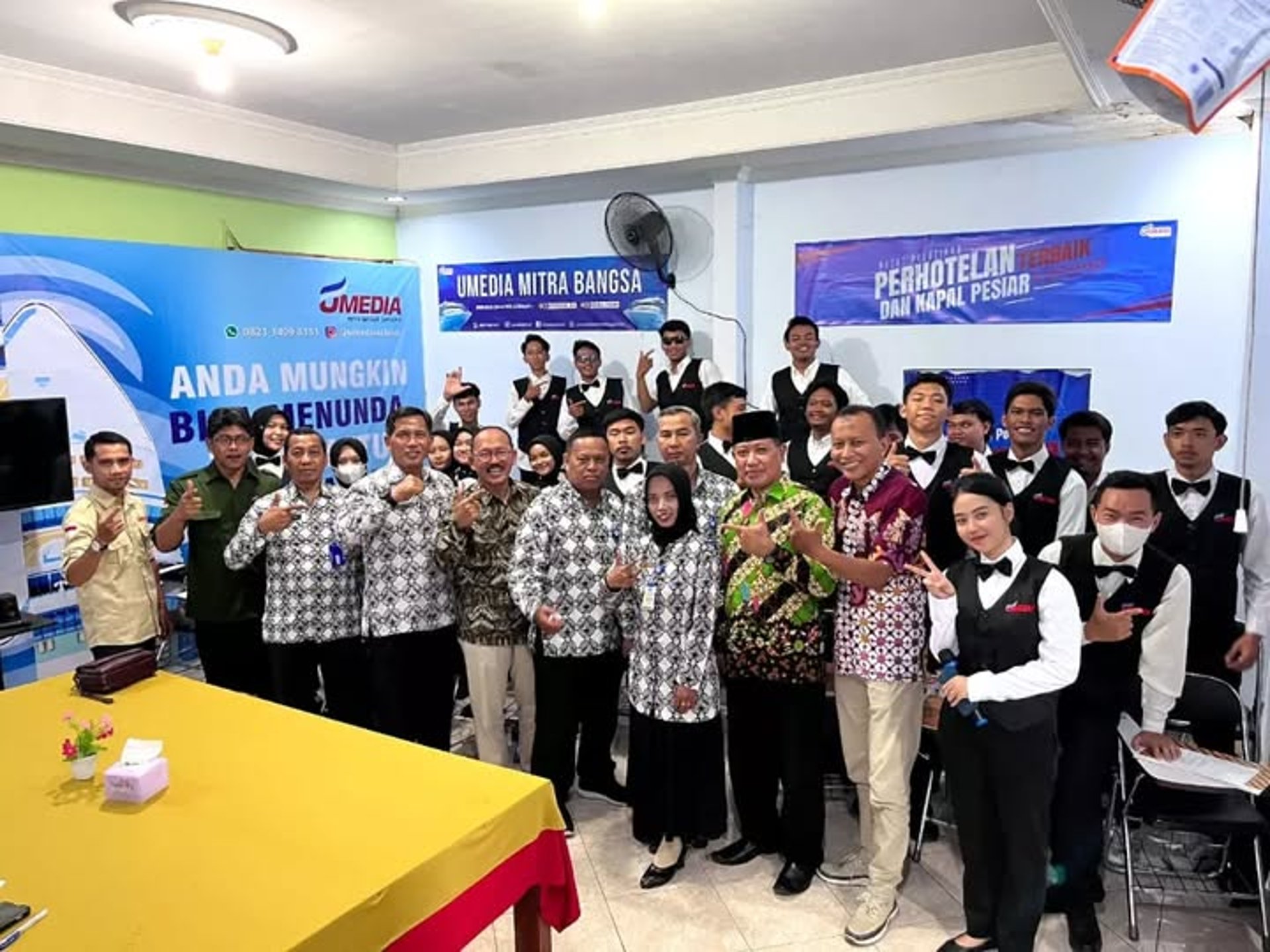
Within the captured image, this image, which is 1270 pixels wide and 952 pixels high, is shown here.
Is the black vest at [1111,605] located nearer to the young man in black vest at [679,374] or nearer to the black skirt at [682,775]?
the black skirt at [682,775]

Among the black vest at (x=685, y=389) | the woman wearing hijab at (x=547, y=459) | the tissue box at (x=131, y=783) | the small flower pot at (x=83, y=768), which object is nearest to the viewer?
the tissue box at (x=131, y=783)

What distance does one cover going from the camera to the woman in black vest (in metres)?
2.44

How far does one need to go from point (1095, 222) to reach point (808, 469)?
7.66ft

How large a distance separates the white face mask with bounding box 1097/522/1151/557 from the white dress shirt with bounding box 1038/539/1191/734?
0.02m

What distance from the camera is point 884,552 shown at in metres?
2.77

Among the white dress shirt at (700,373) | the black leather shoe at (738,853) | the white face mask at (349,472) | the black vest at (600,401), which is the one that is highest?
the white dress shirt at (700,373)

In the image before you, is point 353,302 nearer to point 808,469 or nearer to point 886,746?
point 808,469

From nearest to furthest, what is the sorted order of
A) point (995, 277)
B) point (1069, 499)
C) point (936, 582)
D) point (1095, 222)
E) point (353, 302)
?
point (936, 582), point (1069, 499), point (1095, 222), point (995, 277), point (353, 302)

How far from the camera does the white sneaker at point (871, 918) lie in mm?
2842

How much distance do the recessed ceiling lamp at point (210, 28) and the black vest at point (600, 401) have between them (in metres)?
2.88

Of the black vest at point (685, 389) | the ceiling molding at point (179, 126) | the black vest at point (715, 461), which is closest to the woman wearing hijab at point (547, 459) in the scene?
the black vest at point (715, 461)

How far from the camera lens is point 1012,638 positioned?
96.8 inches

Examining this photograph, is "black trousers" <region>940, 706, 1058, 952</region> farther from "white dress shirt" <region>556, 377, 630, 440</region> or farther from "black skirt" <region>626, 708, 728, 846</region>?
"white dress shirt" <region>556, 377, 630, 440</region>

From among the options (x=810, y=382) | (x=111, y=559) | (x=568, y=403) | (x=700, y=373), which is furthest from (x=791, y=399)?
(x=111, y=559)
